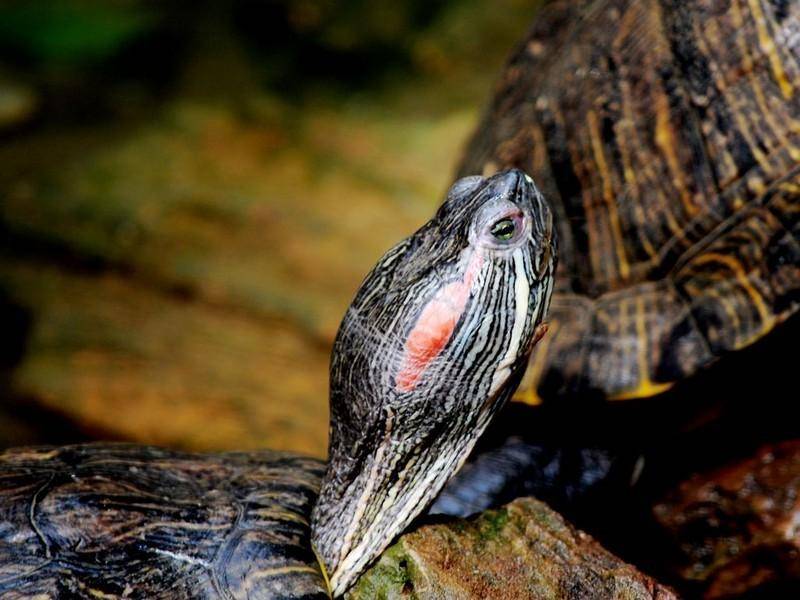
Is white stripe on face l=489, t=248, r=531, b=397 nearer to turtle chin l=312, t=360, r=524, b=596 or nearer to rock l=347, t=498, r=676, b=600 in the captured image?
turtle chin l=312, t=360, r=524, b=596

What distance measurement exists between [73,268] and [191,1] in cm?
373

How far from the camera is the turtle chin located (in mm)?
1853

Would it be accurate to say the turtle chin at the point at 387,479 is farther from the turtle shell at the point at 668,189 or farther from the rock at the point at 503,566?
the turtle shell at the point at 668,189

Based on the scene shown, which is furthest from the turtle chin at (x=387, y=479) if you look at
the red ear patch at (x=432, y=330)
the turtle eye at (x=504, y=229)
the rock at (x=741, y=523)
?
the rock at (x=741, y=523)

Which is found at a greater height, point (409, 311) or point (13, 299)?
point (13, 299)

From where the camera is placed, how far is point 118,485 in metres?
1.85

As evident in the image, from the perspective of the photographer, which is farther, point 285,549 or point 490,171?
point 490,171

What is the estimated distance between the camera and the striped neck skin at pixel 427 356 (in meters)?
1.78

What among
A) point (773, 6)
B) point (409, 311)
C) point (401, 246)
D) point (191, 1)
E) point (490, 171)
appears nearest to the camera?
point (409, 311)

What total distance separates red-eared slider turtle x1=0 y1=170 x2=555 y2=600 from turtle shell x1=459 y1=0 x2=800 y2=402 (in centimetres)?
62

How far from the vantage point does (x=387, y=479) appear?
189 centimetres

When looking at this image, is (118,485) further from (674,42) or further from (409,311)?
(674,42)

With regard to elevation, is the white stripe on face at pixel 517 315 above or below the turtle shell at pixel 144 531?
above

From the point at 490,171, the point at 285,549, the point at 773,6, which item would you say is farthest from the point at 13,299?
the point at 773,6
